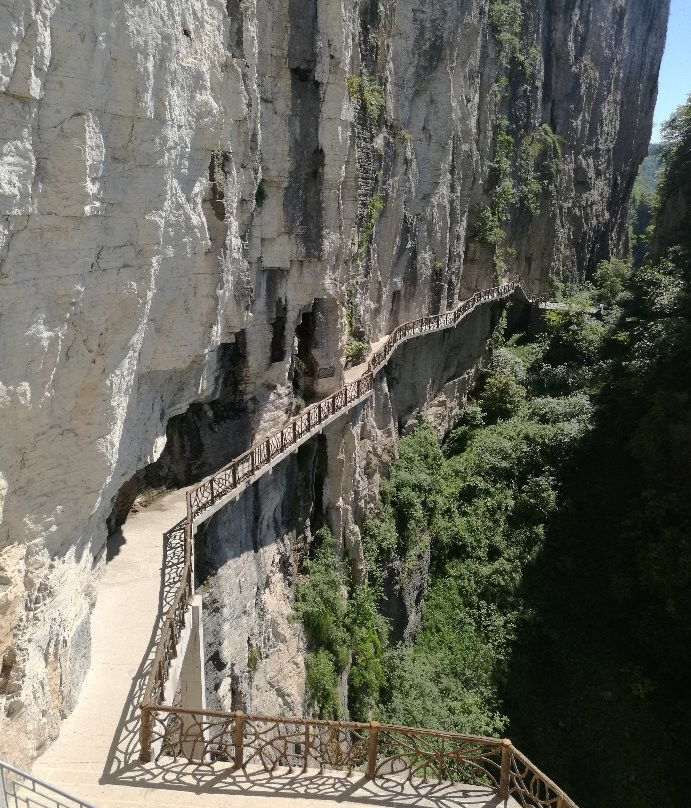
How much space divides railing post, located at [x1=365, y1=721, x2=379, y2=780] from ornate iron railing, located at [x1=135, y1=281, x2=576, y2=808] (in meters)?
0.01

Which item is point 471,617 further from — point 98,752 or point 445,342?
point 98,752

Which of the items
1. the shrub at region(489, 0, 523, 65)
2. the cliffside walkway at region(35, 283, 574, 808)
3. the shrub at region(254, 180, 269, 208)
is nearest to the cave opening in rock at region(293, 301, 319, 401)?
the shrub at region(254, 180, 269, 208)

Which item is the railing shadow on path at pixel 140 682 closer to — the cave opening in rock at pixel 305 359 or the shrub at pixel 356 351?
the cave opening in rock at pixel 305 359

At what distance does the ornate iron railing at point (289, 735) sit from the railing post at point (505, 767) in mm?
10

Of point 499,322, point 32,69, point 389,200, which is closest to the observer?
point 32,69

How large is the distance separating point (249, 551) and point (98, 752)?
211 inches

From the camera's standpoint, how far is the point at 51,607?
6.98 m

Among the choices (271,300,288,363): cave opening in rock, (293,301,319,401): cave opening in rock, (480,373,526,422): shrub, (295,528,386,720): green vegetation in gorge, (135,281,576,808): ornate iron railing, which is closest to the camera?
(135,281,576,808): ornate iron railing

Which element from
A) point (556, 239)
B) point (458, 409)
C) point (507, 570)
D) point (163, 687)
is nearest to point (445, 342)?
point (458, 409)

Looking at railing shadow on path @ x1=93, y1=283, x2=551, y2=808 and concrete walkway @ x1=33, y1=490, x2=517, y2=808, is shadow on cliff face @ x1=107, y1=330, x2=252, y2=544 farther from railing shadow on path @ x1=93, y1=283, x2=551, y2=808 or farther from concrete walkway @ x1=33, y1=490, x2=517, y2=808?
railing shadow on path @ x1=93, y1=283, x2=551, y2=808

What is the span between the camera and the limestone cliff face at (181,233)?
5906mm

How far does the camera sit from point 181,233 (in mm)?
8555

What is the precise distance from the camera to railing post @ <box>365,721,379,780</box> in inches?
244

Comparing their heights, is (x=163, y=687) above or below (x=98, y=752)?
above
